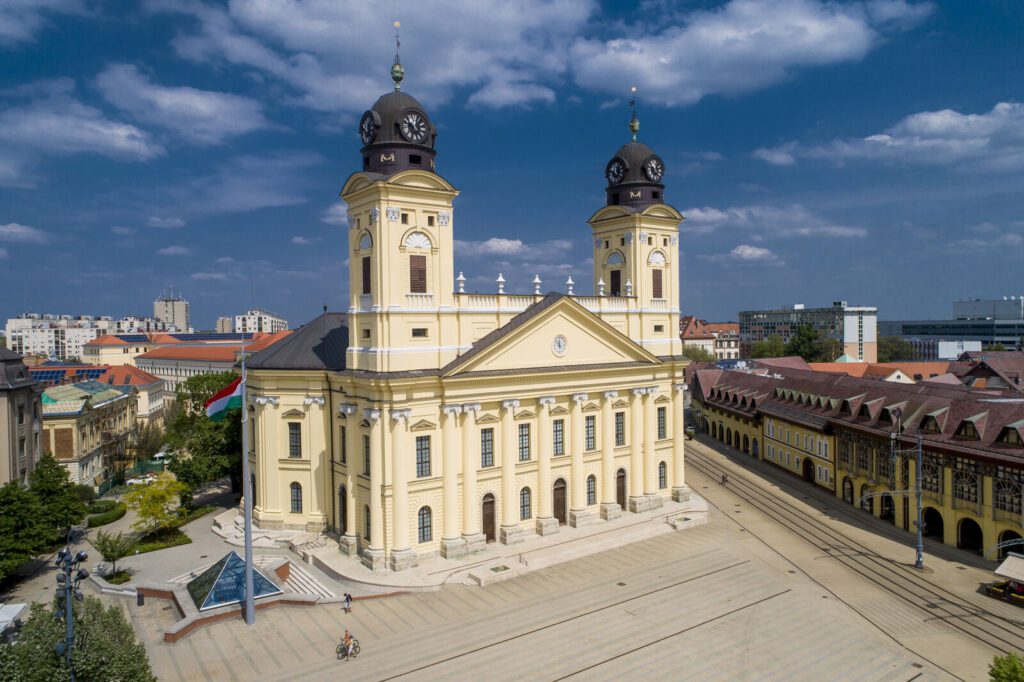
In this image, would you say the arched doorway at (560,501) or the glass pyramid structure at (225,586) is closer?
the glass pyramid structure at (225,586)

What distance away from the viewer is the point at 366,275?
3838 centimetres

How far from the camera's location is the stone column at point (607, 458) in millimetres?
44188

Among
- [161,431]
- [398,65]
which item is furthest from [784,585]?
[161,431]

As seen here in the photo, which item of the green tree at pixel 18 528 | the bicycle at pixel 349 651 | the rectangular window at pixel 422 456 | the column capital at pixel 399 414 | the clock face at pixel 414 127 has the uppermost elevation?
the clock face at pixel 414 127

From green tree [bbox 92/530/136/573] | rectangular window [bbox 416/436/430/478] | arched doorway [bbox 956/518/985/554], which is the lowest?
arched doorway [bbox 956/518/985/554]

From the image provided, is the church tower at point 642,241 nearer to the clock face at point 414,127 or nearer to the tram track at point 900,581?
the tram track at point 900,581

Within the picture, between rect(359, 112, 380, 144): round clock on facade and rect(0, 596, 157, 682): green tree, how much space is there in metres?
26.6

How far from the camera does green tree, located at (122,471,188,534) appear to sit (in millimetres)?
40656

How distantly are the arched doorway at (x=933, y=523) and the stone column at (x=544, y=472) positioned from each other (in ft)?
74.8

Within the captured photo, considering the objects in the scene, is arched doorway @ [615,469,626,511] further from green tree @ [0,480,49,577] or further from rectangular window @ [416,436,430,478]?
green tree @ [0,480,49,577]

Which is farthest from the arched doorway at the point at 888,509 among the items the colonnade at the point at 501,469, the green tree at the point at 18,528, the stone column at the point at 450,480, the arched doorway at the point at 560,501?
the green tree at the point at 18,528

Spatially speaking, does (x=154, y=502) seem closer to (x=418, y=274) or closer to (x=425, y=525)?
(x=425, y=525)

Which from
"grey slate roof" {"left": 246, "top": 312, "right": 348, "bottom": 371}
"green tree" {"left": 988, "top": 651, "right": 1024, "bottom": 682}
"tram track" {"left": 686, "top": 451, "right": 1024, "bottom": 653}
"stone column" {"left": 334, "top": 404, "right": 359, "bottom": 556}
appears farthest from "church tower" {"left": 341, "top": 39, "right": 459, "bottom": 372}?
"green tree" {"left": 988, "top": 651, "right": 1024, "bottom": 682}

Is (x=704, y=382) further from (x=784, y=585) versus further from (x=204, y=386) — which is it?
(x=204, y=386)
